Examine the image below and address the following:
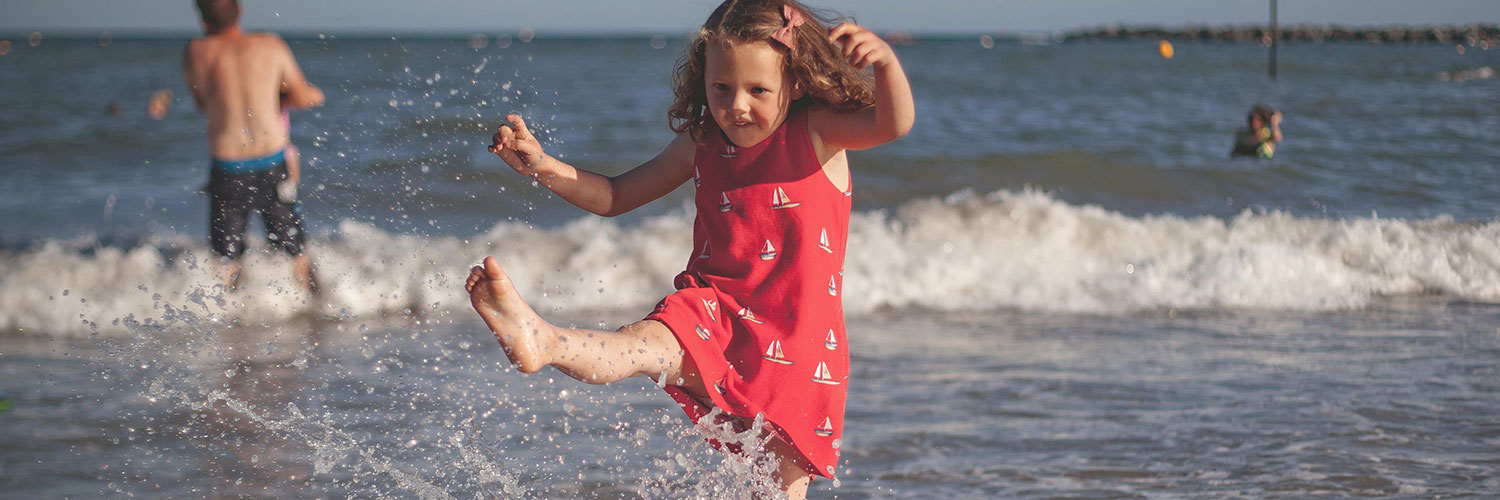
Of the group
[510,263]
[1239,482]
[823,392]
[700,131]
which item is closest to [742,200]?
[700,131]

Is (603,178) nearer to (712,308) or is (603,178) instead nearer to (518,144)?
(518,144)

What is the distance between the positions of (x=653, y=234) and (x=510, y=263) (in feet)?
3.10

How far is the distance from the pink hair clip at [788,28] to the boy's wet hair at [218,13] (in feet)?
13.5

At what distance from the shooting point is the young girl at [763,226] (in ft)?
8.03

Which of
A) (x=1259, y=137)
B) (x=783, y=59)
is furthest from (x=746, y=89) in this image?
(x=1259, y=137)

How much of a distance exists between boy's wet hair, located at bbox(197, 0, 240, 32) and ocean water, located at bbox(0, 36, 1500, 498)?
3.15 ft

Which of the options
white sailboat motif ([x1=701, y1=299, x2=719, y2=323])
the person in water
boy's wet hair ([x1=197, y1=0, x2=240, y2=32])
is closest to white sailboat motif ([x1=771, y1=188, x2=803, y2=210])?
white sailboat motif ([x1=701, y1=299, x2=719, y2=323])

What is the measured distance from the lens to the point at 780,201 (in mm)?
2549

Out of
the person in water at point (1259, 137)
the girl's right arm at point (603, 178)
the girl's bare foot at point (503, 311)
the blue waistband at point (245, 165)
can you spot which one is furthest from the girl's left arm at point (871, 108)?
the person in water at point (1259, 137)

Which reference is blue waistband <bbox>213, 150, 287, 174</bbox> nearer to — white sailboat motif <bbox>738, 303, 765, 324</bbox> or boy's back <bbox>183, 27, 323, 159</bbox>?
boy's back <bbox>183, 27, 323, 159</bbox>

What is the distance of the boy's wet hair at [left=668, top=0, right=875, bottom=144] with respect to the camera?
2.47 meters

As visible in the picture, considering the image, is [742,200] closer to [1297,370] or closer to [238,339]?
[1297,370]

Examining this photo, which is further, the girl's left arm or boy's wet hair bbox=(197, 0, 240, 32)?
boy's wet hair bbox=(197, 0, 240, 32)

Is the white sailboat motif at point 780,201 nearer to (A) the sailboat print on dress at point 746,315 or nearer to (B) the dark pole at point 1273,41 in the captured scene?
(A) the sailboat print on dress at point 746,315
